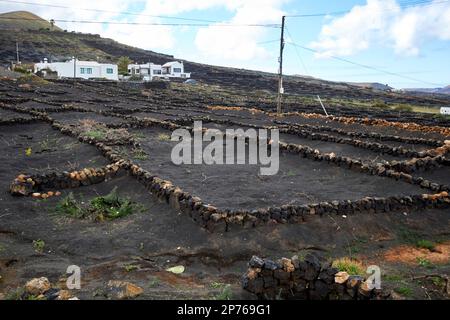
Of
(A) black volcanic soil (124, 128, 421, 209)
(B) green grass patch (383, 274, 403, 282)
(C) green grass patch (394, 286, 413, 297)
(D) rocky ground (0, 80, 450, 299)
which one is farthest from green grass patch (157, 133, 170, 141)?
(C) green grass patch (394, 286, 413, 297)

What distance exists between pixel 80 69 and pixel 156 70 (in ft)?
92.2

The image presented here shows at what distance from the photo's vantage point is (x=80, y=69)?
79875 millimetres

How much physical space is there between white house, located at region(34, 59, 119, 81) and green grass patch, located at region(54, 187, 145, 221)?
67.7 meters

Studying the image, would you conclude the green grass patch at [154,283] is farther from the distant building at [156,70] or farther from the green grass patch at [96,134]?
the distant building at [156,70]

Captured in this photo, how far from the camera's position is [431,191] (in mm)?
12820

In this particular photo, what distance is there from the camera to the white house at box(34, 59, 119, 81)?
76062mm

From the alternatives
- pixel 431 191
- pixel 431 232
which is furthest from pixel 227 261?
pixel 431 191

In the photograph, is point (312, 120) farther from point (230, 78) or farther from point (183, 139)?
point (230, 78)

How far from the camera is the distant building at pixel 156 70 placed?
101 metres

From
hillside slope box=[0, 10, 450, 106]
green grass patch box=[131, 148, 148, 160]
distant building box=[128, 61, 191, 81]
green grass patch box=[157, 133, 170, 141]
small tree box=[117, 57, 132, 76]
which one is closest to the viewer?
green grass patch box=[131, 148, 148, 160]

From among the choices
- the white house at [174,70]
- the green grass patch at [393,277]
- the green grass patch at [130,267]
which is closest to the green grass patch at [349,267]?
the green grass patch at [393,277]

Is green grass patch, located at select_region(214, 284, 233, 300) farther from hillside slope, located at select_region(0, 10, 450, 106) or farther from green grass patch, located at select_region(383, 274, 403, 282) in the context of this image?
hillside slope, located at select_region(0, 10, 450, 106)

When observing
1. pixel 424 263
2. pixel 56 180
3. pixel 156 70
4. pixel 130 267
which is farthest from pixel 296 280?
pixel 156 70
